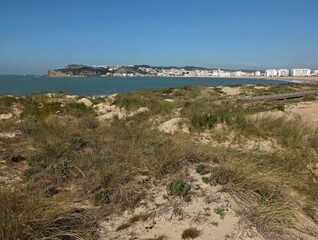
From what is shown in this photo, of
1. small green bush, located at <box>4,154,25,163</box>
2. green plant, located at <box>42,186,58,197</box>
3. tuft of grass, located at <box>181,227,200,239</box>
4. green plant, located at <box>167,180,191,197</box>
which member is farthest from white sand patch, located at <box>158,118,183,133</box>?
tuft of grass, located at <box>181,227,200,239</box>

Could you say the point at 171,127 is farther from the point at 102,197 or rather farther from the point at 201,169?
the point at 102,197

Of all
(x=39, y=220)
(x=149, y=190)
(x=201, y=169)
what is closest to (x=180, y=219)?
(x=149, y=190)

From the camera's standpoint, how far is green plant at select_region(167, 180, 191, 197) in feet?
16.4

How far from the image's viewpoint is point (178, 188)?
5043 millimetres

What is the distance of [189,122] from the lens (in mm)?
11484

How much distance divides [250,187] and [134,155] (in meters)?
2.59

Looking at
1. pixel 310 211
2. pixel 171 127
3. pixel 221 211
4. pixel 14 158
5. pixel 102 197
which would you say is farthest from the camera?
pixel 171 127

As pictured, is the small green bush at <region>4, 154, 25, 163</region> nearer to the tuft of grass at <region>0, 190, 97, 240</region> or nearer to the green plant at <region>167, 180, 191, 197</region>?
the tuft of grass at <region>0, 190, 97, 240</region>

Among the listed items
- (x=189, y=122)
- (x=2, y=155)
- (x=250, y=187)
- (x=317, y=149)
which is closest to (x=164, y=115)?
(x=189, y=122)

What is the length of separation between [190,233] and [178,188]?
111 centimetres

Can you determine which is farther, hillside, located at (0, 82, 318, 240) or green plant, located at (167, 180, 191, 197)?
green plant, located at (167, 180, 191, 197)

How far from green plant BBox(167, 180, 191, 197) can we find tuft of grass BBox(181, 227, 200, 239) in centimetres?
91

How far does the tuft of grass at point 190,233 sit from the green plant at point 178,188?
911 millimetres

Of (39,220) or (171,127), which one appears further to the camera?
(171,127)
